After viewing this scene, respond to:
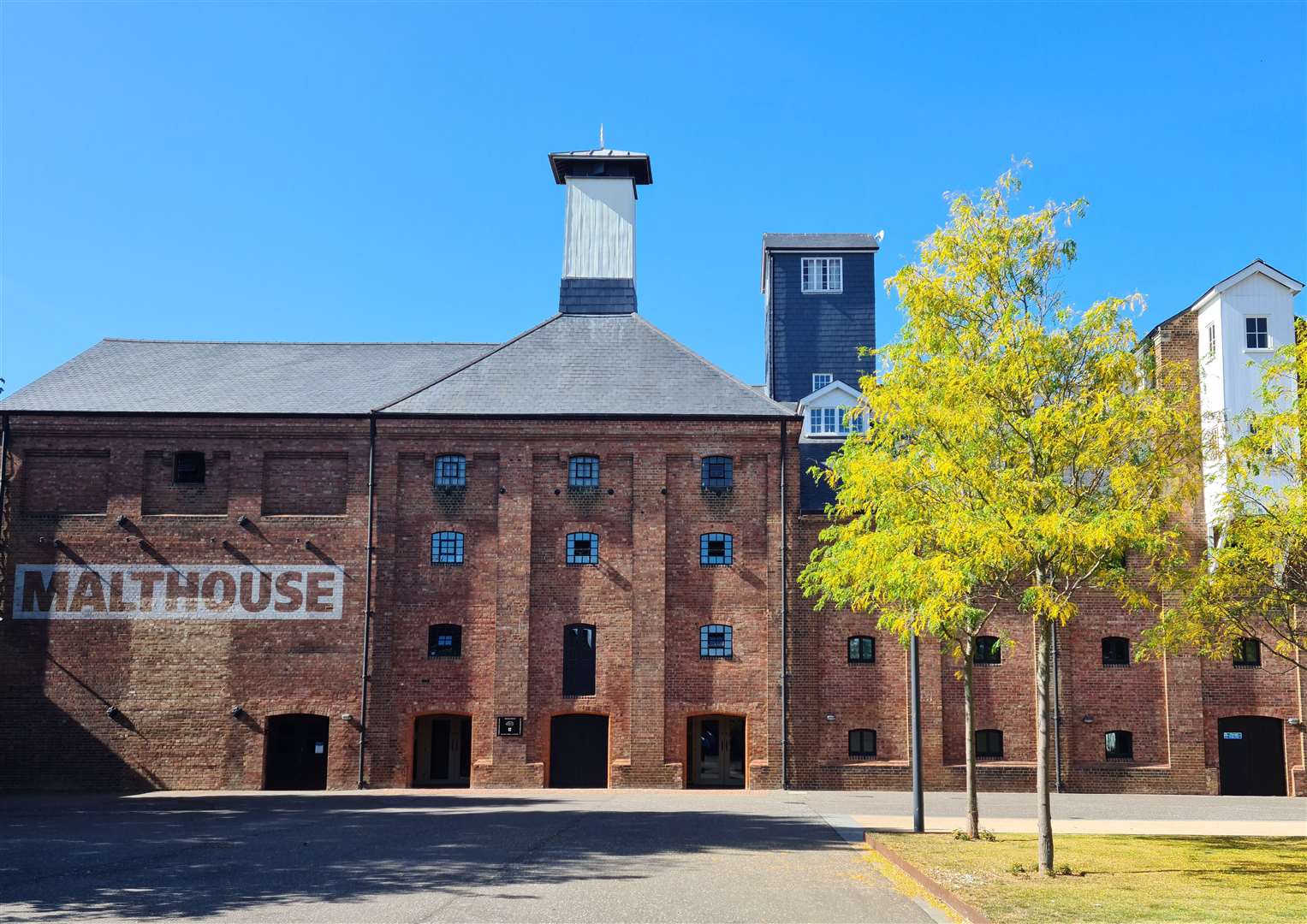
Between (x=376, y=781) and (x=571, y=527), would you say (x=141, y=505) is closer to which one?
(x=376, y=781)

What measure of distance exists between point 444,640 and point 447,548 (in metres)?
2.32

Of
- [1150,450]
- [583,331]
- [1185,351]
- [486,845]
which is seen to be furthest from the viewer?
[583,331]

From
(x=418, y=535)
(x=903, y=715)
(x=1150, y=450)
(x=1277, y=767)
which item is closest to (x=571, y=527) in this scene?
(x=418, y=535)

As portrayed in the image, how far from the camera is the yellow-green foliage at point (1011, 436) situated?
14508 millimetres

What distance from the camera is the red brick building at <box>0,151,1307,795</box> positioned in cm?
2781

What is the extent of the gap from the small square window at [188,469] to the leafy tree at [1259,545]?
905 inches

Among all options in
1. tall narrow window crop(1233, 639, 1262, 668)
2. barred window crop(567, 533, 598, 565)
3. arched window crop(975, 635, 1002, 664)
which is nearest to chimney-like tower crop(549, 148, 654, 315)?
barred window crop(567, 533, 598, 565)

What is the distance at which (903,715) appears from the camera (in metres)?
28.2

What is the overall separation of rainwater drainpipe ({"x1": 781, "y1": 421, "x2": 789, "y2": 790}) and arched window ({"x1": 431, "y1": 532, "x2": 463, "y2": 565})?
8201 millimetres

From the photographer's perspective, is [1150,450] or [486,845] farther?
[486,845]

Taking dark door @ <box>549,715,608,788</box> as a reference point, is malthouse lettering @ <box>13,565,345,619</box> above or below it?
above

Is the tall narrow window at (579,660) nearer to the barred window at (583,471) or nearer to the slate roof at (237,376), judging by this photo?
the barred window at (583,471)

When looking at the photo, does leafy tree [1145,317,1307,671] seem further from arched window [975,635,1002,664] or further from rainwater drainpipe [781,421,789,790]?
rainwater drainpipe [781,421,789,790]

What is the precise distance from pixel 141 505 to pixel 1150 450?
24055 millimetres
